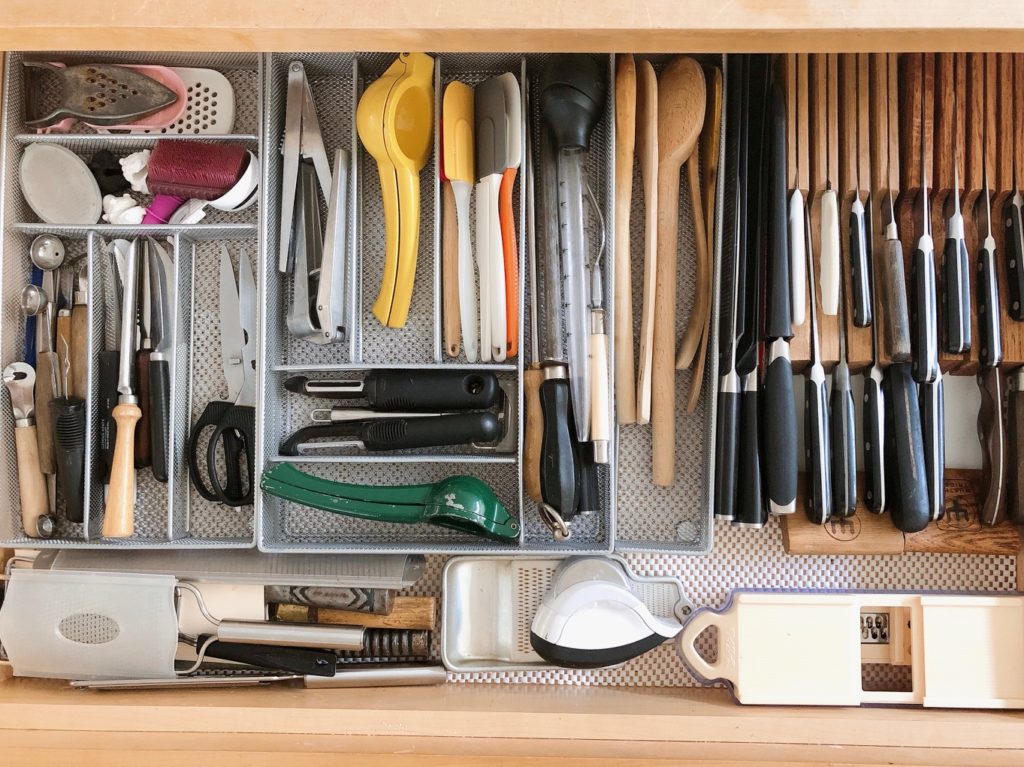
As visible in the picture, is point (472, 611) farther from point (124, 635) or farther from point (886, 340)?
point (886, 340)

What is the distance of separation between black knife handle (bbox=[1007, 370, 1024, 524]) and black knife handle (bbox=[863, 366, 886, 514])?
0.16 m

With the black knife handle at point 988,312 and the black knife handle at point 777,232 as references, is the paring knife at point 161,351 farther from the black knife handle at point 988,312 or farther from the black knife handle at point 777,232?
the black knife handle at point 988,312

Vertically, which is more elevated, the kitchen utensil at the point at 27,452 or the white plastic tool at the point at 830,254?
the white plastic tool at the point at 830,254

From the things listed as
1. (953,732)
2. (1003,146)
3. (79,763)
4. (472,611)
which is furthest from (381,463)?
(1003,146)

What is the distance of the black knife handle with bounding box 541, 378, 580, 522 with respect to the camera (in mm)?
1026

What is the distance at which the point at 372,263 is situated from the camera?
1136 mm

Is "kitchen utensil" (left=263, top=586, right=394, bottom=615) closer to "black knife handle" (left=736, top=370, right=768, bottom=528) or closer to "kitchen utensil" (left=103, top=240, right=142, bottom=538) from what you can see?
"kitchen utensil" (left=103, top=240, right=142, bottom=538)

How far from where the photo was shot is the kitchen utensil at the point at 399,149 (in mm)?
1056

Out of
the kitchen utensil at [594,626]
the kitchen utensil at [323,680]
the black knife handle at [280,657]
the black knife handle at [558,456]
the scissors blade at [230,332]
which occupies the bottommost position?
the kitchen utensil at [323,680]

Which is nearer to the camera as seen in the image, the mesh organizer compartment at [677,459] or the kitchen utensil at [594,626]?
the kitchen utensil at [594,626]

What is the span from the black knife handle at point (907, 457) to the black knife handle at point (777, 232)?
0.16 metres

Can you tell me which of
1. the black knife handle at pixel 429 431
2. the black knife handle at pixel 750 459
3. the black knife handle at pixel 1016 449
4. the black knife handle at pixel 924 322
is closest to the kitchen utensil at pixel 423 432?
the black knife handle at pixel 429 431

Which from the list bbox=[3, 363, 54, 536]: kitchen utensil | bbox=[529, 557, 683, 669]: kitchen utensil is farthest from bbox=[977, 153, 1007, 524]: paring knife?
bbox=[3, 363, 54, 536]: kitchen utensil

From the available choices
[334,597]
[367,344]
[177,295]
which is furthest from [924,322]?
[177,295]
